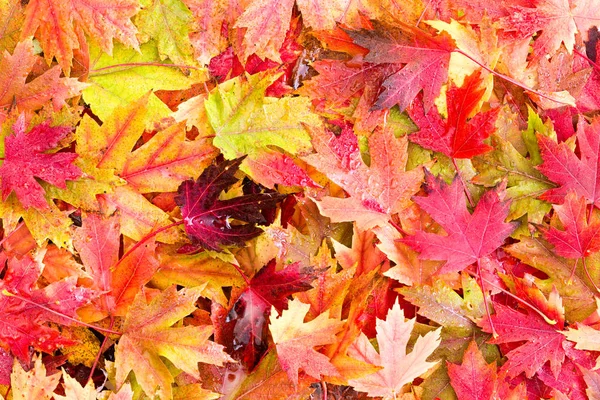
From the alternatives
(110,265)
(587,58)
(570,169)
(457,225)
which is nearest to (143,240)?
(110,265)

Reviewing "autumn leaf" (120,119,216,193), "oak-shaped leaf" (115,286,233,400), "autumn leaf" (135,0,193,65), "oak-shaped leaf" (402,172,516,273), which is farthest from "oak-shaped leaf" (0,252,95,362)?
"oak-shaped leaf" (402,172,516,273)

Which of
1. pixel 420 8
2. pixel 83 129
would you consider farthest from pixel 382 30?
pixel 83 129

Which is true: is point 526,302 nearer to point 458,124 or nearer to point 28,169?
point 458,124

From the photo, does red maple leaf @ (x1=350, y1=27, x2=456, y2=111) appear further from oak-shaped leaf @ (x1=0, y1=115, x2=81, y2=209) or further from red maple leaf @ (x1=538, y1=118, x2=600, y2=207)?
oak-shaped leaf @ (x1=0, y1=115, x2=81, y2=209)

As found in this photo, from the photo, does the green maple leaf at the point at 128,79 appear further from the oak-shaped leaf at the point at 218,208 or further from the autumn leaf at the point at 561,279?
the autumn leaf at the point at 561,279

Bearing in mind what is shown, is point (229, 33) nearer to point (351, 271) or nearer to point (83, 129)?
point (83, 129)

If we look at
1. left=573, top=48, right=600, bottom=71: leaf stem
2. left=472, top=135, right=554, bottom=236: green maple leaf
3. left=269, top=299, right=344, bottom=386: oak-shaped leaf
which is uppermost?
left=573, top=48, right=600, bottom=71: leaf stem
